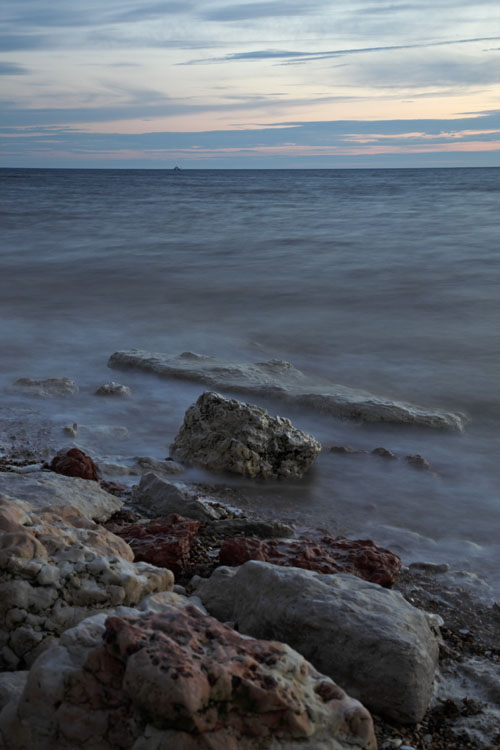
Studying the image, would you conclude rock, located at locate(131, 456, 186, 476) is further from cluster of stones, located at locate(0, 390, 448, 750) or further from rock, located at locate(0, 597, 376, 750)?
rock, located at locate(0, 597, 376, 750)

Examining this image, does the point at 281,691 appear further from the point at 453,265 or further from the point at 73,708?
the point at 453,265

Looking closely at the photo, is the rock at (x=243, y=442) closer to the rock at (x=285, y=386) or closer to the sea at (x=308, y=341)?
the sea at (x=308, y=341)

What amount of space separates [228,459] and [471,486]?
64.4 inches

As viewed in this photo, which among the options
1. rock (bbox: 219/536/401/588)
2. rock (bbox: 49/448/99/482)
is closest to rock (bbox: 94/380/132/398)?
rock (bbox: 49/448/99/482)

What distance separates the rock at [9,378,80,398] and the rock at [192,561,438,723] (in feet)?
12.5

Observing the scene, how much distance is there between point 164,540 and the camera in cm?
341

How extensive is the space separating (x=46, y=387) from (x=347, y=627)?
449 centimetres

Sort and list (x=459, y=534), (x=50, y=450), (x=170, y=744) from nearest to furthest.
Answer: (x=170, y=744) → (x=459, y=534) → (x=50, y=450)

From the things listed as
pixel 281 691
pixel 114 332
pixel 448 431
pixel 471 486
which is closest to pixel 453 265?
pixel 114 332

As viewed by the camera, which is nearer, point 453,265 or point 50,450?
point 50,450

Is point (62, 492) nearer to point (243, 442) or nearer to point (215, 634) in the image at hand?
point (243, 442)

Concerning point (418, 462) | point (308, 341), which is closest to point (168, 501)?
point (418, 462)

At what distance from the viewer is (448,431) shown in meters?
5.71

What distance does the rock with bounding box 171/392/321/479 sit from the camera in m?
4.58
